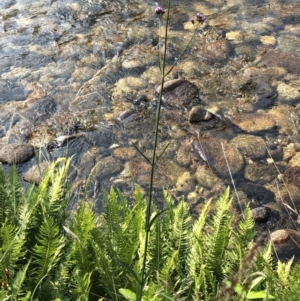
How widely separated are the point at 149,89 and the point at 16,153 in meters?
1.15

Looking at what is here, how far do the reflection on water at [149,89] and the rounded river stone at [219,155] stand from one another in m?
0.01

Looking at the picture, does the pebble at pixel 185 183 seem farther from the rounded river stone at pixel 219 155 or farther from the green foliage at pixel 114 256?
the green foliage at pixel 114 256

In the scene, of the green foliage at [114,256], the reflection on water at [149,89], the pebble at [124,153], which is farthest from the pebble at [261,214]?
the pebble at [124,153]

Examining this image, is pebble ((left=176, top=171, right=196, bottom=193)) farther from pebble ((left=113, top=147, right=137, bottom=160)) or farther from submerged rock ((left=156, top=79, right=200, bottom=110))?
submerged rock ((left=156, top=79, right=200, bottom=110))

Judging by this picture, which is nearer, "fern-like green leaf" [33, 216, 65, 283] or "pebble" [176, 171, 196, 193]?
"fern-like green leaf" [33, 216, 65, 283]

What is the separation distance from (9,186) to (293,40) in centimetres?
306

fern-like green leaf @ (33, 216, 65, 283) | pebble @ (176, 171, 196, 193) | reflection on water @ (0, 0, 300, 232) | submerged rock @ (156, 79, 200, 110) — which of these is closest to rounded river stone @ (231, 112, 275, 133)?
reflection on water @ (0, 0, 300, 232)

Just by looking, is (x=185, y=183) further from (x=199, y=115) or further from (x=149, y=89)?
→ (x=149, y=89)

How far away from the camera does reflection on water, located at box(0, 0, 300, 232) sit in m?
3.28

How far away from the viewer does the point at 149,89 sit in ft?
12.9

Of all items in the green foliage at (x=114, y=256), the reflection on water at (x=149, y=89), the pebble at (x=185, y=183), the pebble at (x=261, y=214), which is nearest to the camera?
the green foliage at (x=114, y=256)

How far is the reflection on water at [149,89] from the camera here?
328cm

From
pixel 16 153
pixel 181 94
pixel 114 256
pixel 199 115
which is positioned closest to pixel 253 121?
pixel 199 115

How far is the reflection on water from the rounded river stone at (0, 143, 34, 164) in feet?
0.21
